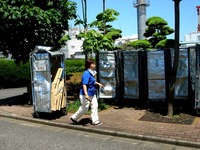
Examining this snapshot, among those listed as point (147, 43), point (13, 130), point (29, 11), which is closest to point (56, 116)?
point (13, 130)

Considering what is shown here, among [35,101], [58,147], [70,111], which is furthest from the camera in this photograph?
[70,111]

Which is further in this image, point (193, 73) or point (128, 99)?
point (128, 99)

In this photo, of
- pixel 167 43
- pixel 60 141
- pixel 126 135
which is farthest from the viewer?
pixel 167 43

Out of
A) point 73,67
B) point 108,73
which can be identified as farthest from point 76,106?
point 73,67

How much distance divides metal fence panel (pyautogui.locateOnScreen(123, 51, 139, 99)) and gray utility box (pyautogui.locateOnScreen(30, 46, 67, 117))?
7.26 ft

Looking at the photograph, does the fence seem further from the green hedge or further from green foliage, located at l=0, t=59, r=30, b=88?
the green hedge

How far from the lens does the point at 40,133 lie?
23.5 feet

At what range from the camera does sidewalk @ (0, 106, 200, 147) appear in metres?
6.11

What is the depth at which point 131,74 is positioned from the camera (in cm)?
965

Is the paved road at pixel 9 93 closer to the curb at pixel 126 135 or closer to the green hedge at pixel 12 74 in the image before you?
the green hedge at pixel 12 74

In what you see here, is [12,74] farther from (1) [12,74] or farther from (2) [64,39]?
(2) [64,39]

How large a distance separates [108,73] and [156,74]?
1790 mm

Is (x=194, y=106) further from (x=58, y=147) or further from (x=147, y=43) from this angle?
(x=147, y=43)

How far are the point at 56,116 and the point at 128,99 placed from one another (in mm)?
2657
